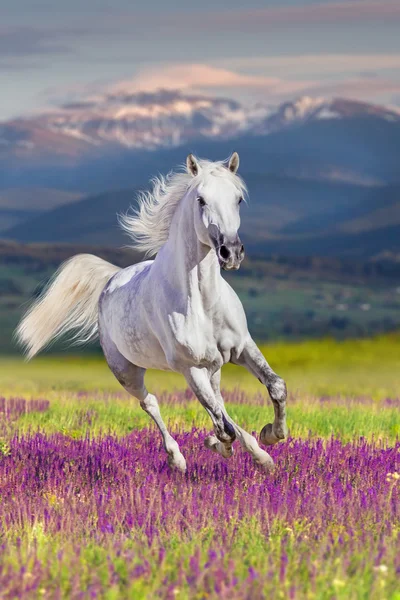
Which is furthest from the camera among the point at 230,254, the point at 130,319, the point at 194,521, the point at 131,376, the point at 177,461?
the point at 131,376

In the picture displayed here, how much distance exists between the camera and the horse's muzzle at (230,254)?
272 inches

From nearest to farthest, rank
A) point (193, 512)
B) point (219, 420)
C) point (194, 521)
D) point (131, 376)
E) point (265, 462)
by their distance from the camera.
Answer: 1. point (194, 521)
2. point (193, 512)
3. point (219, 420)
4. point (265, 462)
5. point (131, 376)

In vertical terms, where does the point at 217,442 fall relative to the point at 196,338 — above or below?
below

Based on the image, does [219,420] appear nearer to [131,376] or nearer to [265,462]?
[265,462]

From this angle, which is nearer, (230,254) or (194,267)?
(230,254)

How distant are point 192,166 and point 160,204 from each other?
94 cm

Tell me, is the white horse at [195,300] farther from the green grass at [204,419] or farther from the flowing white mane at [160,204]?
the green grass at [204,419]

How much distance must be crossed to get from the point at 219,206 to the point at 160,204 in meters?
1.53

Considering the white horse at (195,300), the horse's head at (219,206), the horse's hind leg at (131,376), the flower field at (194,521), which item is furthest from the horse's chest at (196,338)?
the horse's hind leg at (131,376)

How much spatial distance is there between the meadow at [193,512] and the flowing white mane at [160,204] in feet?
6.62

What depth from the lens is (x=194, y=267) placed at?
26.2 ft

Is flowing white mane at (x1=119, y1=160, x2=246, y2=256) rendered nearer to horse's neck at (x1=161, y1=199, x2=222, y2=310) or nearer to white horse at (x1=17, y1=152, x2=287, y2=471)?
white horse at (x1=17, y1=152, x2=287, y2=471)

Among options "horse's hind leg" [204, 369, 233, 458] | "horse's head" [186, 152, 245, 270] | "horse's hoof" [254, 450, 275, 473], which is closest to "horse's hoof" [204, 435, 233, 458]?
"horse's hind leg" [204, 369, 233, 458]

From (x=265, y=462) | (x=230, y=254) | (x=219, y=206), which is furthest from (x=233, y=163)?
(x=265, y=462)
